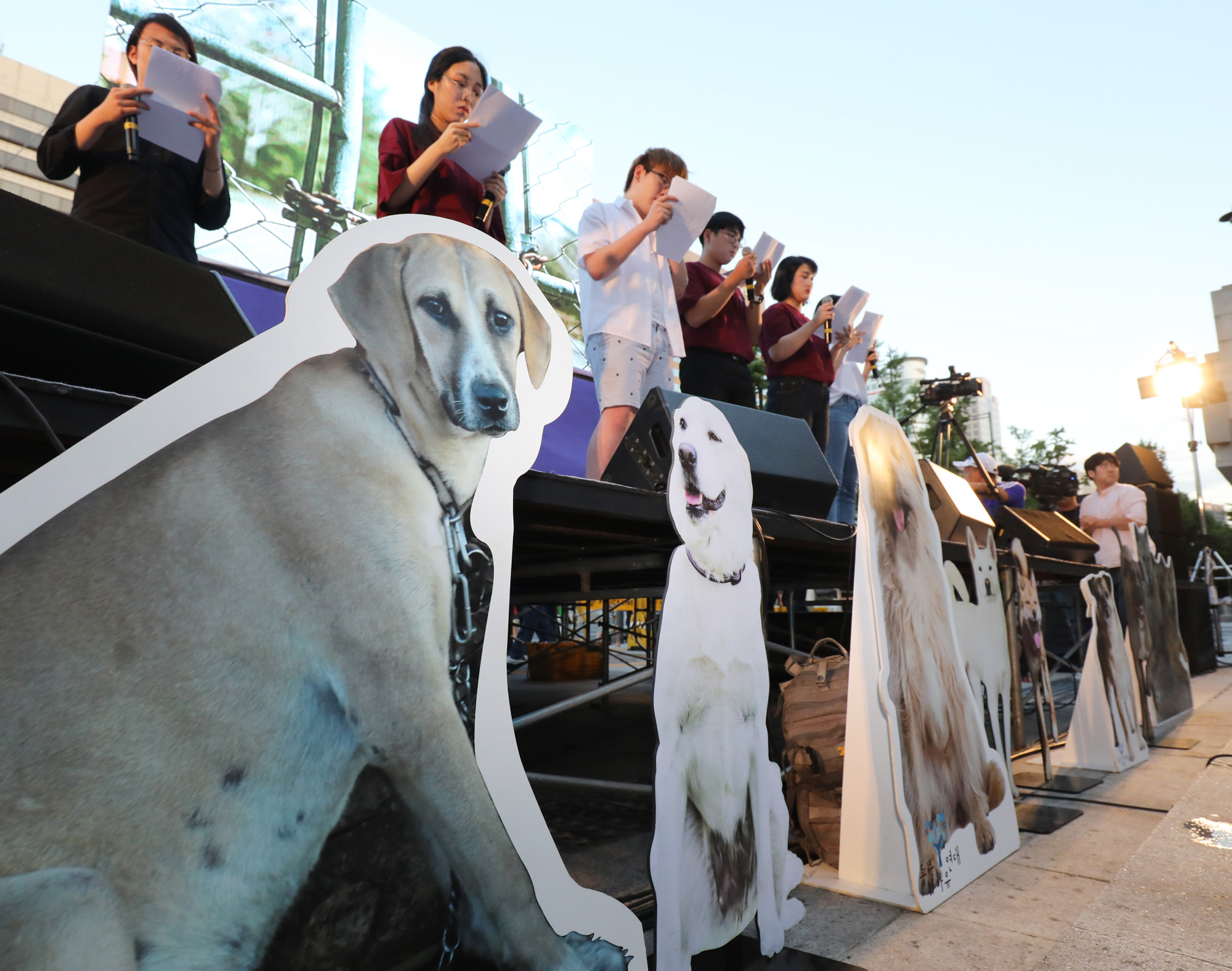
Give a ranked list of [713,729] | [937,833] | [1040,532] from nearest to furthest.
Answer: [713,729]
[937,833]
[1040,532]

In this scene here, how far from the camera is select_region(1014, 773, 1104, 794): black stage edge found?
3797 millimetres

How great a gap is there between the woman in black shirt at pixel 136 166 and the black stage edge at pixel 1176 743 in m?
5.69

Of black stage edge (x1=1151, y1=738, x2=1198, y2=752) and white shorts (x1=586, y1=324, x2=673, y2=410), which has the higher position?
white shorts (x1=586, y1=324, x2=673, y2=410)

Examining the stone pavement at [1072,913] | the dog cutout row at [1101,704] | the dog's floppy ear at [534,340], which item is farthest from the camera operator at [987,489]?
the dog's floppy ear at [534,340]

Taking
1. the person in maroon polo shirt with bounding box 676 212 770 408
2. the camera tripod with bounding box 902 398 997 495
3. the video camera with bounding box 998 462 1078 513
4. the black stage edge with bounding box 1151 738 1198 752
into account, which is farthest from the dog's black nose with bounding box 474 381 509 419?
the video camera with bounding box 998 462 1078 513

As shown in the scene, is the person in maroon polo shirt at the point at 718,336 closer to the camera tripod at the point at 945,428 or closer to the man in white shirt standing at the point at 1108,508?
the camera tripod at the point at 945,428

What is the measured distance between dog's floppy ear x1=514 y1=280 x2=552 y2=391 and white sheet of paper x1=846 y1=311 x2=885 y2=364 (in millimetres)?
3306

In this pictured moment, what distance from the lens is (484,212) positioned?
239 centimetres

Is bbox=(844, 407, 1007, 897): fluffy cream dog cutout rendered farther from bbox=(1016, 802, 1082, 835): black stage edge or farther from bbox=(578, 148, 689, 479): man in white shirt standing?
bbox=(578, 148, 689, 479): man in white shirt standing

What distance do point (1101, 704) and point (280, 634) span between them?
4565 mm

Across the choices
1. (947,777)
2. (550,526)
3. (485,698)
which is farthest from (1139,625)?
(485,698)

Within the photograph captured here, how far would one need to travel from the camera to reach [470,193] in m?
2.40

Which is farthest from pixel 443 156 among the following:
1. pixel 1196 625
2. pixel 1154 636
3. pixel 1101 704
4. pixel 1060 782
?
pixel 1196 625

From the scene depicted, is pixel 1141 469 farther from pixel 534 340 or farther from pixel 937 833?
pixel 534 340
